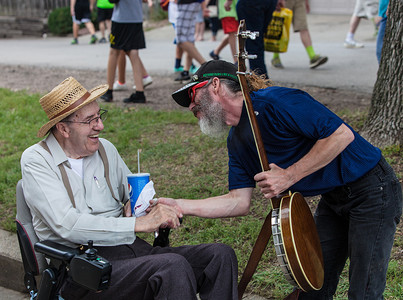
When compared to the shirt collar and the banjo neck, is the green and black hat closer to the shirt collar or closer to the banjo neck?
the banjo neck

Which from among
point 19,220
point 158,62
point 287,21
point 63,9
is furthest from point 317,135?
point 63,9

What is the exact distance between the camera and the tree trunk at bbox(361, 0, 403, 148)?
465cm

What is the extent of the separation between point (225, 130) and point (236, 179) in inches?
11.0

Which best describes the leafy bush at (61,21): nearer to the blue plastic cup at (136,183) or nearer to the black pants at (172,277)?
the blue plastic cup at (136,183)

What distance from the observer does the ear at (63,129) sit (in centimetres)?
300

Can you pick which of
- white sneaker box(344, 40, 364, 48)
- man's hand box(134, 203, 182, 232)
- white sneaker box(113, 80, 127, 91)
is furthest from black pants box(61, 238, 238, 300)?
white sneaker box(344, 40, 364, 48)

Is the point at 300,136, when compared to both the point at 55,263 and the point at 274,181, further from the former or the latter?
the point at 55,263

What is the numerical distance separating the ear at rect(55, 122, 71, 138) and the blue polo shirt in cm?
90

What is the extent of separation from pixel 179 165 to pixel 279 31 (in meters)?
3.22

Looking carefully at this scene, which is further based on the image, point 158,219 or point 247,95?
point 158,219

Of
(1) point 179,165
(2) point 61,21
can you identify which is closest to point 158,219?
(1) point 179,165

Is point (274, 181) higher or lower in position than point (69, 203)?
higher

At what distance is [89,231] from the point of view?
8.99 ft

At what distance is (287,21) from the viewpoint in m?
7.70
